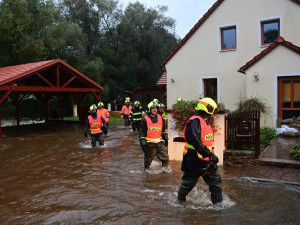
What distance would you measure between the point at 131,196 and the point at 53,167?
12.1 feet

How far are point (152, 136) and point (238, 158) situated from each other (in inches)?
95.6

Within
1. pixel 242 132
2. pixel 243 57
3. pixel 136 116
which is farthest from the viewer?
pixel 136 116

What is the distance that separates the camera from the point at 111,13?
1442 inches

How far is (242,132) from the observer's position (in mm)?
8328

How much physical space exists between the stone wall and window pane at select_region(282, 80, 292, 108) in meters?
5.19

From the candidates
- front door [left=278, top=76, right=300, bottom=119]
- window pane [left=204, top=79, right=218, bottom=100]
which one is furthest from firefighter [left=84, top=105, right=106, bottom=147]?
front door [left=278, top=76, right=300, bottom=119]

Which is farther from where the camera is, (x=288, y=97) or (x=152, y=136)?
(x=288, y=97)

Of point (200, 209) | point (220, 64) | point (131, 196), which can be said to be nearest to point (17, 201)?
point (131, 196)

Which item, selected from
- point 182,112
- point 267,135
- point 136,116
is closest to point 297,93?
point 267,135

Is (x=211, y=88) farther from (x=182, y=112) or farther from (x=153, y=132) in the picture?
(x=153, y=132)

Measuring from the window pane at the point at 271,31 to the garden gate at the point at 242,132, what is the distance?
7387mm

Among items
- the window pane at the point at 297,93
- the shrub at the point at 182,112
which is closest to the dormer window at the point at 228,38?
the window pane at the point at 297,93

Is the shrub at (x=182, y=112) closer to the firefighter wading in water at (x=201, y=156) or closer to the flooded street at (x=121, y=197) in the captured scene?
the flooded street at (x=121, y=197)

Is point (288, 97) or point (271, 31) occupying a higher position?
point (271, 31)
